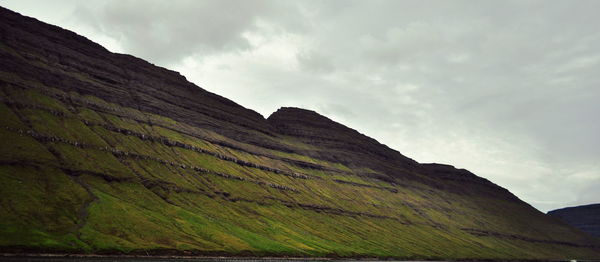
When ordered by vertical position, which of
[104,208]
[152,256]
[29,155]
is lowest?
[152,256]

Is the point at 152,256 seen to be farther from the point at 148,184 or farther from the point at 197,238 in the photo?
the point at 148,184

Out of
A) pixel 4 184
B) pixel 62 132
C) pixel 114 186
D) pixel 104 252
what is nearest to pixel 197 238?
pixel 104 252

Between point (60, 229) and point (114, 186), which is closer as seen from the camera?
point (60, 229)

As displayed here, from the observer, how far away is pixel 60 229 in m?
123

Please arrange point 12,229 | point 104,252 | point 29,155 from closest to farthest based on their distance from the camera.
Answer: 1. point 12,229
2. point 104,252
3. point 29,155

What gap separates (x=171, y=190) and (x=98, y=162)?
110 ft

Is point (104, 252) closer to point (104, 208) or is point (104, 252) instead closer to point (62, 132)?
point (104, 208)

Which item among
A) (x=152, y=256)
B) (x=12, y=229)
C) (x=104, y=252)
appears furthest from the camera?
(x=152, y=256)

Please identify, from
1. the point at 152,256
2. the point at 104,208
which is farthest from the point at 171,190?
the point at 152,256

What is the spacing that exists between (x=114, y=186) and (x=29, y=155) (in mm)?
32778

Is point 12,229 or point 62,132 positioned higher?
point 62,132

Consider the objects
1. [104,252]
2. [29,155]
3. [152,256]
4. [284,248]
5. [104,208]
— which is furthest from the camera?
[284,248]

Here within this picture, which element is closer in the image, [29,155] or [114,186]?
[29,155]

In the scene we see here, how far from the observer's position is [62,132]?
194 metres
